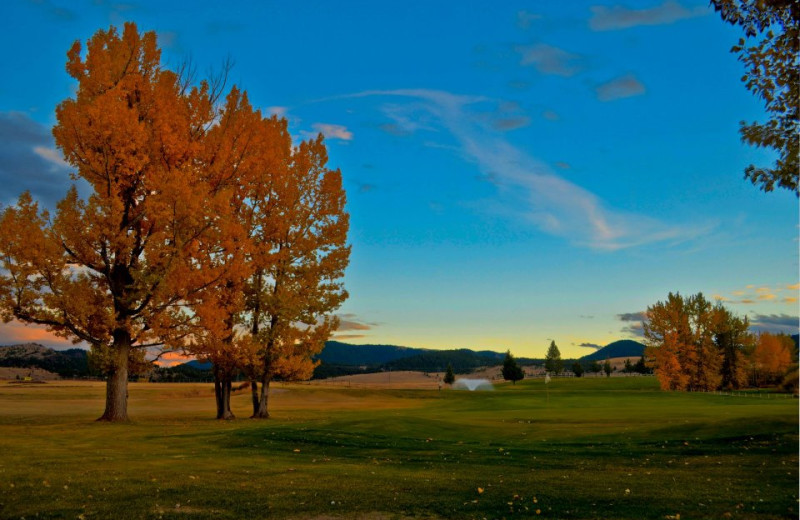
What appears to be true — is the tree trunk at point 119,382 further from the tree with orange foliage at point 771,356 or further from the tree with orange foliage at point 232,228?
the tree with orange foliage at point 771,356

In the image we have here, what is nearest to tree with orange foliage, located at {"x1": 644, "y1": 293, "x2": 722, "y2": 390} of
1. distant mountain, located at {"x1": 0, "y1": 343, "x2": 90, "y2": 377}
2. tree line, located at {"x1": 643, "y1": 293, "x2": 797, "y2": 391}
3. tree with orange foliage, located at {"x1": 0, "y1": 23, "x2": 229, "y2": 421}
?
tree line, located at {"x1": 643, "y1": 293, "x2": 797, "y2": 391}

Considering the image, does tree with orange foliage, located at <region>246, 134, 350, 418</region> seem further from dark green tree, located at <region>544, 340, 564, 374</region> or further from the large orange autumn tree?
dark green tree, located at <region>544, 340, 564, 374</region>

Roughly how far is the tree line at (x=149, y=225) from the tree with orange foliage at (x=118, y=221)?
57mm

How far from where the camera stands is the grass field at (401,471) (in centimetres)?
1033

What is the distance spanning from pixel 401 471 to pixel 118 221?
18.0 meters

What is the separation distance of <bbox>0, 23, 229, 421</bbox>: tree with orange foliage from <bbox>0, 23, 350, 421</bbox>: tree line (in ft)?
0.19

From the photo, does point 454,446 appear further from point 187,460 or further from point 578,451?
point 187,460

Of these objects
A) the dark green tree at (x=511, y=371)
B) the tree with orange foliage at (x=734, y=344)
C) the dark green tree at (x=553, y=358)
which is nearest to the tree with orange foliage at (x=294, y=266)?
the tree with orange foliage at (x=734, y=344)

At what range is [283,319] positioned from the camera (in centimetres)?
3350

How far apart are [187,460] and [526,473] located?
31.8 ft

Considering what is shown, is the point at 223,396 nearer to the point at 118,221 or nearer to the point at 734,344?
the point at 118,221

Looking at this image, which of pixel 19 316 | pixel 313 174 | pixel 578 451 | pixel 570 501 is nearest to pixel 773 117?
pixel 570 501

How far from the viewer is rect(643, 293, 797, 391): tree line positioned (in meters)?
71.8

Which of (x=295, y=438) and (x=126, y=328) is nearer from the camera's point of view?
(x=295, y=438)
